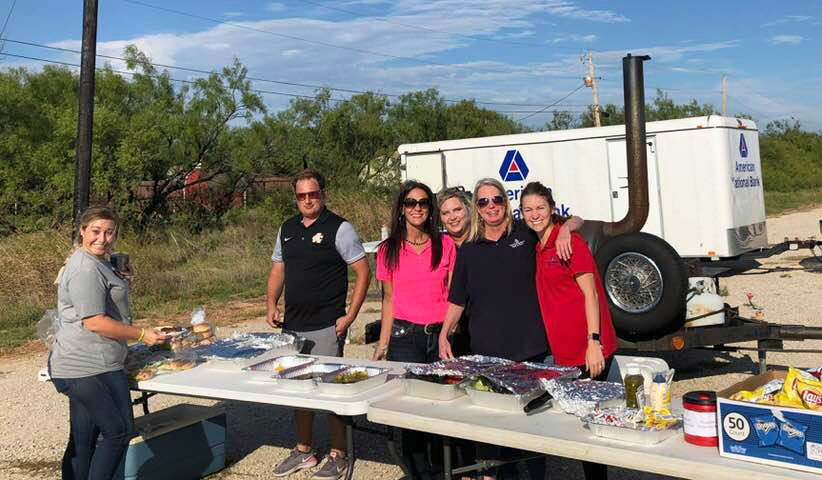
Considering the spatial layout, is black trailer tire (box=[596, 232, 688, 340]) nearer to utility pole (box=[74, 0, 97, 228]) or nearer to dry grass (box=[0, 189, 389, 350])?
dry grass (box=[0, 189, 389, 350])

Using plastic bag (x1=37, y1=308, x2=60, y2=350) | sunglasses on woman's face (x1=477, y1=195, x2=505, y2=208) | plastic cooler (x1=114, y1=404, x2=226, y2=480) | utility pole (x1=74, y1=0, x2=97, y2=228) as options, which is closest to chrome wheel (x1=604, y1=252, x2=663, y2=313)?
sunglasses on woman's face (x1=477, y1=195, x2=505, y2=208)

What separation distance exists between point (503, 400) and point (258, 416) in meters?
3.91

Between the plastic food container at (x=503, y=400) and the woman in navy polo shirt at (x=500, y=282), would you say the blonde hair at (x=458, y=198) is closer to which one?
the woman in navy polo shirt at (x=500, y=282)

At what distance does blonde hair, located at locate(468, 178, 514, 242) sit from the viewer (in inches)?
153

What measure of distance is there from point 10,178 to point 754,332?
16637 mm

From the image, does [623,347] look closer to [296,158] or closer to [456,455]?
[456,455]

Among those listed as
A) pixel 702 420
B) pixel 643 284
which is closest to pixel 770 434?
pixel 702 420

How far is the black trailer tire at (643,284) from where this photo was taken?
6.54m

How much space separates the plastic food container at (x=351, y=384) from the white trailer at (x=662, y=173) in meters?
6.85

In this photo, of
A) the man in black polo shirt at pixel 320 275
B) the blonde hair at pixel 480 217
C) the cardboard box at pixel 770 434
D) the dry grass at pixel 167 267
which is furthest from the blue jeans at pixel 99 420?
the dry grass at pixel 167 267

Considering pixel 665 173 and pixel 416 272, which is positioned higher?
pixel 665 173

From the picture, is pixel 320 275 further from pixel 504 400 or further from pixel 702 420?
pixel 702 420

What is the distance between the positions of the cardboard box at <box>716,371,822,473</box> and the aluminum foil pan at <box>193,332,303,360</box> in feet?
8.94

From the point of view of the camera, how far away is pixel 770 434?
2.57 metres
